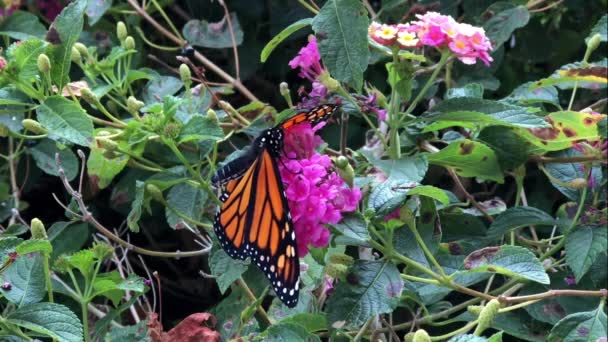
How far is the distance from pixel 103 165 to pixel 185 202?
16 cm

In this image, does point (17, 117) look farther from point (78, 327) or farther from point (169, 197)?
point (78, 327)

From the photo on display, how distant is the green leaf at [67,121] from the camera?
4.56 feet

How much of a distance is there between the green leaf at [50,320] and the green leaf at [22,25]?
80cm

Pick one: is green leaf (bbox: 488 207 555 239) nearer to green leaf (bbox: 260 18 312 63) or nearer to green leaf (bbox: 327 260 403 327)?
green leaf (bbox: 327 260 403 327)

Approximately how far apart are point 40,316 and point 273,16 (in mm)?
1047

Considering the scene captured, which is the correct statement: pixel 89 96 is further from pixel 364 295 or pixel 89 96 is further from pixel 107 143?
pixel 364 295

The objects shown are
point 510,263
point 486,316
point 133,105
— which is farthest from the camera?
point 133,105

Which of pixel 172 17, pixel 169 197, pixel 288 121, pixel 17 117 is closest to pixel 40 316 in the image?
pixel 169 197

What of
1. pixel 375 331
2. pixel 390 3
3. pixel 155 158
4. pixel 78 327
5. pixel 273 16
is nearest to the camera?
pixel 78 327

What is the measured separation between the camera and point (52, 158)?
1830mm

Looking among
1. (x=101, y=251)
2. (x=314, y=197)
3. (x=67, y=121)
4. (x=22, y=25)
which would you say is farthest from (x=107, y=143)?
(x=22, y=25)

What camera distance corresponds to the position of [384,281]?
4.27 ft

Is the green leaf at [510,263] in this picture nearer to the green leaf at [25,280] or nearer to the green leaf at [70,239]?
the green leaf at [25,280]

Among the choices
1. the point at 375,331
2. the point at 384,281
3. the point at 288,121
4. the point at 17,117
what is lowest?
the point at 375,331
